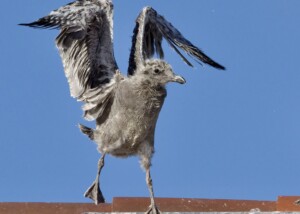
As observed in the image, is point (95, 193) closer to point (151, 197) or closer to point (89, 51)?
point (151, 197)

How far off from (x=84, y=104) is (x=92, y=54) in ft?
2.07

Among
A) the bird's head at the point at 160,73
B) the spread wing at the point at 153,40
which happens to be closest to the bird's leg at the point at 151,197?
the bird's head at the point at 160,73

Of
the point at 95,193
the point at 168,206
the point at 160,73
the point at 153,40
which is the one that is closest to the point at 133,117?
the point at 160,73

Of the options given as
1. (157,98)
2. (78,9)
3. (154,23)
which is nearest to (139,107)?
(157,98)

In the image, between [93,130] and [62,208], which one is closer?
[62,208]

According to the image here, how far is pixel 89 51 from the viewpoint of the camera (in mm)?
10031

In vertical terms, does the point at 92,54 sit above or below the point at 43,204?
above

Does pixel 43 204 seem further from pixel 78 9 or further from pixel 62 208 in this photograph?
pixel 78 9

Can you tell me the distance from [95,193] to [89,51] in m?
1.76

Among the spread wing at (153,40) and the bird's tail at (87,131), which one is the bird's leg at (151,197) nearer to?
the bird's tail at (87,131)

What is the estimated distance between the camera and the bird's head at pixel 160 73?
28.8 ft

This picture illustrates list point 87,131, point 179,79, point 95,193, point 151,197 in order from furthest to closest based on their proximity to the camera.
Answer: point 87,131, point 95,193, point 179,79, point 151,197

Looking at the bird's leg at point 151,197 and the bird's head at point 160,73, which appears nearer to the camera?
the bird's leg at point 151,197

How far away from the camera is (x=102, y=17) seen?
32.7ft
